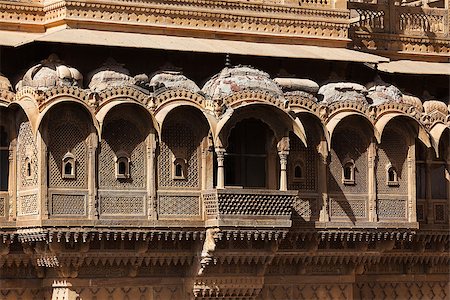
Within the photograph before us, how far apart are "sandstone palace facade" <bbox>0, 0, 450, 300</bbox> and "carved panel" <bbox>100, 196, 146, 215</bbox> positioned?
0.12 ft

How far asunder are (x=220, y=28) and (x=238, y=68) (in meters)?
1.27

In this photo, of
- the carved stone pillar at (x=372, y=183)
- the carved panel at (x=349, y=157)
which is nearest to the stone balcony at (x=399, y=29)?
the carved panel at (x=349, y=157)

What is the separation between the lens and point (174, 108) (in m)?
27.3

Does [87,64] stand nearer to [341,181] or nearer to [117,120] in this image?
[117,120]

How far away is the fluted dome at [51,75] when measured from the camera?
26.6 meters

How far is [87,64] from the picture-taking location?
90.8ft

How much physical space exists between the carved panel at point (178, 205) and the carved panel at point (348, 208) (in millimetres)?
2553

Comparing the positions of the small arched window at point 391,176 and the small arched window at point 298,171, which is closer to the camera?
the small arched window at point 298,171

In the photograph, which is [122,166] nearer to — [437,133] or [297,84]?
[297,84]

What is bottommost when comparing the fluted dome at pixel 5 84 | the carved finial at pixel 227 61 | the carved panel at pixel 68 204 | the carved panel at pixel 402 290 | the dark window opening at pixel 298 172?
the carved panel at pixel 402 290

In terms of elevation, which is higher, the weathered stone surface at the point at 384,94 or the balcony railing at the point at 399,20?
the balcony railing at the point at 399,20

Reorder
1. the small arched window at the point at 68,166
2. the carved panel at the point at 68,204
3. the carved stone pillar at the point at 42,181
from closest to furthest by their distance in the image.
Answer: the carved stone pillar at the point at 42,181, the carved panel at the point at 68,204, the small arched window at the point at 68,166

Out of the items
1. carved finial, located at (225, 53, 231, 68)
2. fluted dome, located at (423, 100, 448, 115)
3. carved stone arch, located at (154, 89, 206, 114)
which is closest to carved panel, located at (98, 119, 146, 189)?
carved stone arch, located at (154, 89, 206, 114)

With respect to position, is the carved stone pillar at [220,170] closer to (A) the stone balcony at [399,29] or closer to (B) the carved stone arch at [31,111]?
(B) the carved stone arch at [31,111]
